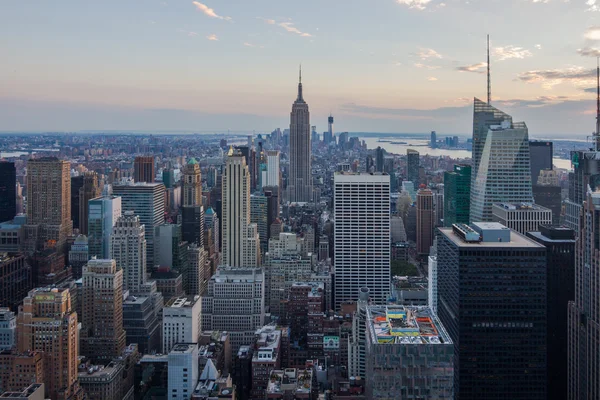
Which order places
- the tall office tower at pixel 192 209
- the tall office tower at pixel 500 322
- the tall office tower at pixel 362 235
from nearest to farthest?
1. the tall office tower at pixel 500 322
2. the tall office tower at pixel 362 235
3. the tall office tower at pixel 192 209

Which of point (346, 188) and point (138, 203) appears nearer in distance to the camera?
point (346, 188)

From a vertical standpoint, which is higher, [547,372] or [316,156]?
[316,156]

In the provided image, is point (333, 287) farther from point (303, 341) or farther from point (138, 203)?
point (138, 203)

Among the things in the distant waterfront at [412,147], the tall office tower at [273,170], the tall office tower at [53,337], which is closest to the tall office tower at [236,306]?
the tall office tower at [53,337]

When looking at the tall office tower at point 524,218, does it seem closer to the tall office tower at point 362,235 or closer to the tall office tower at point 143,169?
the tall office tower at point 362,235

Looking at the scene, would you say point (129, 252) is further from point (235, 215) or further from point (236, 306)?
point (235, 215)

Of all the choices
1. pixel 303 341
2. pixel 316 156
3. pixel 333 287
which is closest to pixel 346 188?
pixel 333 287
